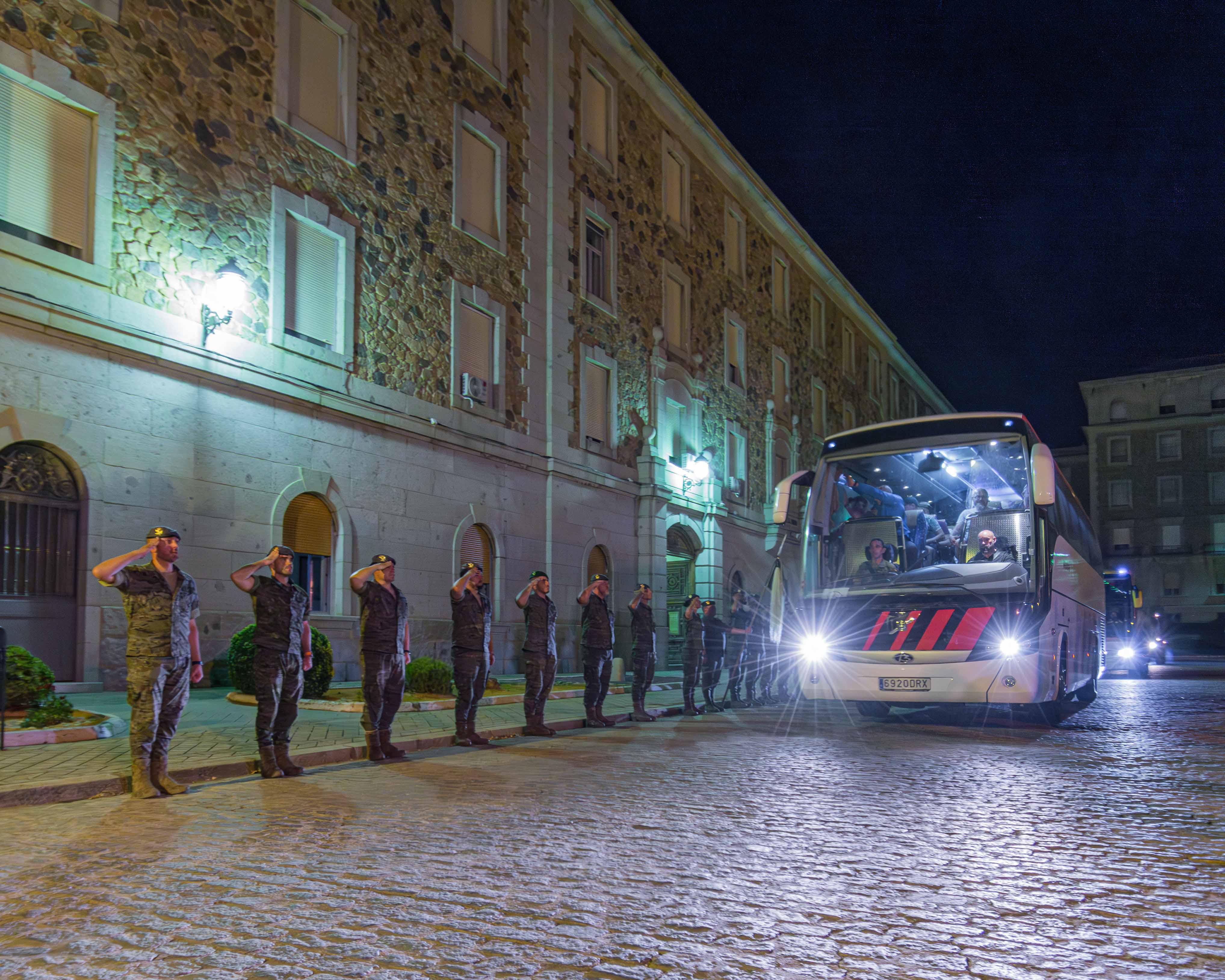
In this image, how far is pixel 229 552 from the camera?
50.3 ft

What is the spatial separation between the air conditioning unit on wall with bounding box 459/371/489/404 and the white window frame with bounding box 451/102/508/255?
9.06 feet

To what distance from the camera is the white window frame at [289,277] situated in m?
16.4

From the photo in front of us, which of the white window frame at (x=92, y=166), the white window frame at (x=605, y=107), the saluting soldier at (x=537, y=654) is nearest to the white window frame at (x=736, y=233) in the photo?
the white window frame at (x=605, y=107)

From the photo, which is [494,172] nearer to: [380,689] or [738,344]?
[738,344]

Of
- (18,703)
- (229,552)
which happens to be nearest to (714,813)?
(18,703)

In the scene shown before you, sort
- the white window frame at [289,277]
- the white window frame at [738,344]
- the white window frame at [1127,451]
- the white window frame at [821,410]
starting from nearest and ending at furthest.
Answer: the white window frame at [289,277]
the white window frame at [738,344]
the white window frame at [821,410]
the white window frame at [1127,451]

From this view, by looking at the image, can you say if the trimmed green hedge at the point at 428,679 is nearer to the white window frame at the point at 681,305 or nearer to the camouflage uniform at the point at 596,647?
the camouflage uniform at the point at 596,647

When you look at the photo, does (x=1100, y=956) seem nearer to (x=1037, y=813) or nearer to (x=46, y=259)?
(x=1037, y=813)

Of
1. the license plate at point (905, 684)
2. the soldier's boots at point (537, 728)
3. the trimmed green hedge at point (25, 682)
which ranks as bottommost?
the soldier's boots at point (537, 728)

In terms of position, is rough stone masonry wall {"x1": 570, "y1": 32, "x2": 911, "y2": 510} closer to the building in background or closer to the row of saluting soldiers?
the row of saluting soldiers

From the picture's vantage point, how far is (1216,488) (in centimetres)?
→ 6806

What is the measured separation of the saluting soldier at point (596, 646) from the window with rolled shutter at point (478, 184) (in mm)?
9955

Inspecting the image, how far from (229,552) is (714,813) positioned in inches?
406

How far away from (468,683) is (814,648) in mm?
4517
